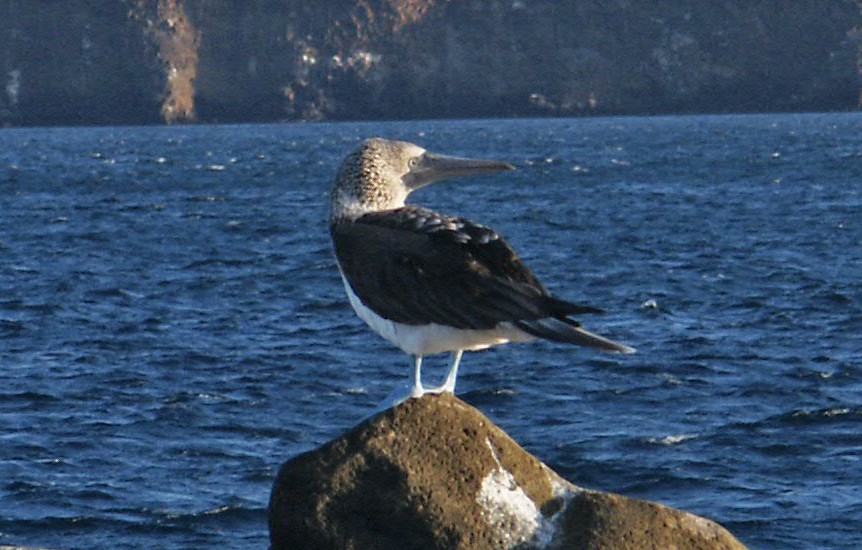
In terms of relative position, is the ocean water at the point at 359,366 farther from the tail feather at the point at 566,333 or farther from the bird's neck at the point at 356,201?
the tail feather at the point at 566,333

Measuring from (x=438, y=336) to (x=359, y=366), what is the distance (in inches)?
677

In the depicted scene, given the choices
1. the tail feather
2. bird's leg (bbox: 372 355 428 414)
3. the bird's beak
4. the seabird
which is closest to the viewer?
the tail feather

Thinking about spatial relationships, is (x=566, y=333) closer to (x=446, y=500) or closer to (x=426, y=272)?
(x=426, y=272)

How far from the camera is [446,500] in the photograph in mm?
8711

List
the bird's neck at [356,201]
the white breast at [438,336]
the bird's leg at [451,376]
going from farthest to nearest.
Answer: the bird's neck at [356,201] < the bird's leg at [451,376] < the white breast at [438,336]

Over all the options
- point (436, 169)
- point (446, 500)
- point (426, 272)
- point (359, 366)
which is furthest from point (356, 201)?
point (359, 366)

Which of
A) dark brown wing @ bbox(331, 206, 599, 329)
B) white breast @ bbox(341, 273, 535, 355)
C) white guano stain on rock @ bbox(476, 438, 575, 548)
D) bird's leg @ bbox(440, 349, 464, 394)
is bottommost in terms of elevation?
white guano stain on rock @ bbox(476, 438, 575, 548)

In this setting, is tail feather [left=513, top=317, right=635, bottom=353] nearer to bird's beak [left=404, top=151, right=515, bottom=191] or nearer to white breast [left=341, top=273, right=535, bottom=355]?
white breast [left=341, top=273, right=535, bottom=355]

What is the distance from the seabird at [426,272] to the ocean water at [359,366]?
763cm

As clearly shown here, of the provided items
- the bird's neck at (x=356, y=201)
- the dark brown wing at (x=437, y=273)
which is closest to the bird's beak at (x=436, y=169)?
the bird's neck at (x=356, y=201)

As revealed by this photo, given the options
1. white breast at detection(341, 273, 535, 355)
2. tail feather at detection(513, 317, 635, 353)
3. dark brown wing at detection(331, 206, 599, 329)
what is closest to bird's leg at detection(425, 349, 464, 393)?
white breast at detection(341, 273, 535, 355)

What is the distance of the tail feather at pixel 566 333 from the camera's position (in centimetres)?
810

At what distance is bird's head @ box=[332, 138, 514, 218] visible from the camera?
9.77 meters

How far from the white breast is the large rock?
0.98ft
